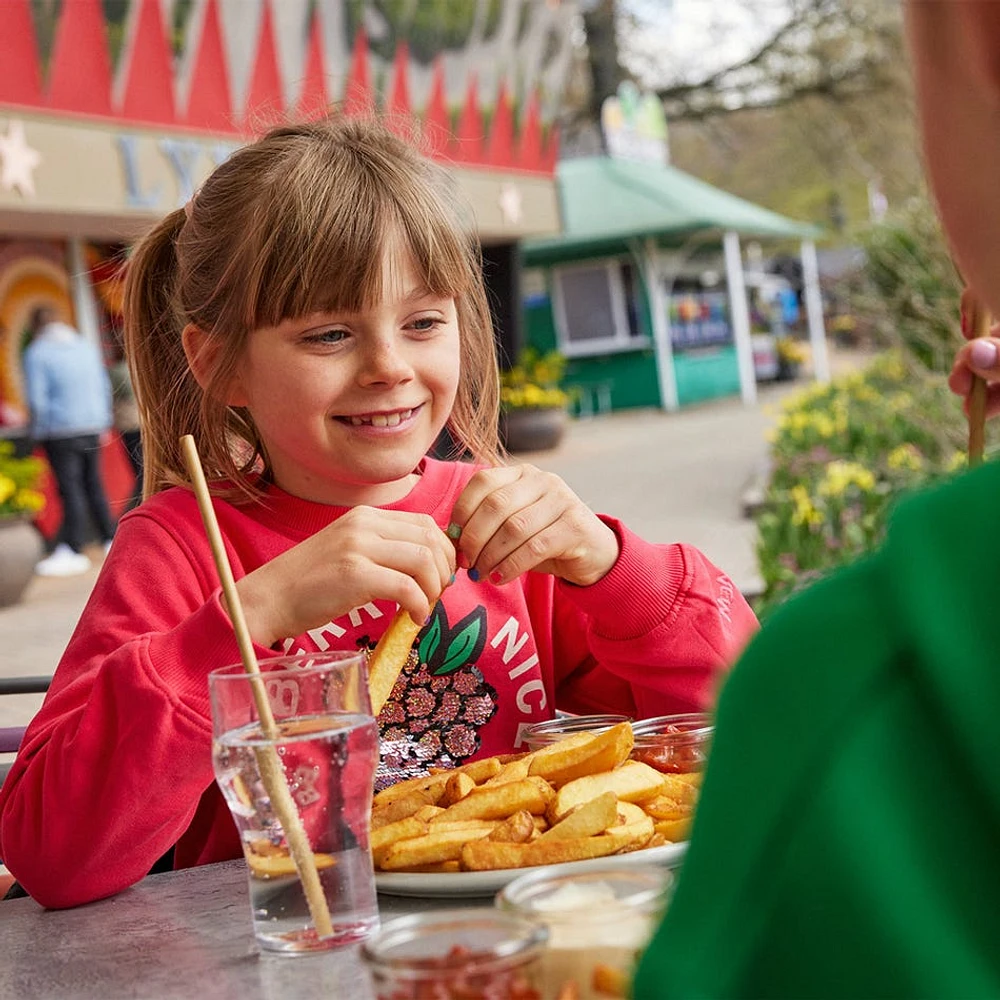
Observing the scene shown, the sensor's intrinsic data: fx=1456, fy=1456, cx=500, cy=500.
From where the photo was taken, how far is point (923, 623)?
1.45 ft

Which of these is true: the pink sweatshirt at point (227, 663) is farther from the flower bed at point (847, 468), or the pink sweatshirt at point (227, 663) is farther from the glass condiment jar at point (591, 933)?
the flower bed at point (847, 468)

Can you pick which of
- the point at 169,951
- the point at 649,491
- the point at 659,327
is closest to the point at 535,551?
the point at 169,951

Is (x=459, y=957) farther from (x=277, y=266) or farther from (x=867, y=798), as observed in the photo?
(x=277, y=266)

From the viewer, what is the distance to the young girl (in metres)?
1.55

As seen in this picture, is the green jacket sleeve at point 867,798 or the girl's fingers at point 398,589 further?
the girl's fingers at point 398,589

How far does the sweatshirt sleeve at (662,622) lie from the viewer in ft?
6.20

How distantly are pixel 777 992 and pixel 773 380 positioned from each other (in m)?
32.7

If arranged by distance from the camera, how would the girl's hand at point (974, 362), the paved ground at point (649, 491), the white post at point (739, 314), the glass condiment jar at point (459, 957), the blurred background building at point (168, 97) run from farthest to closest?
the white post at point (739, 314), the blurred background building at point (168, 97), the paved ground at point (649, 491), the girl's hand at point (974, 362), the glass condiment jar at point (459, 957)

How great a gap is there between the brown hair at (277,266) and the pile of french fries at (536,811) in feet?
2.40

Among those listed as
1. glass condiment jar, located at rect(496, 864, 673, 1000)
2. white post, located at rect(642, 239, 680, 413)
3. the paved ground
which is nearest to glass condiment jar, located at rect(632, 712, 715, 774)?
glass condiment jar, located at rect(496, 864, 673, 1000)

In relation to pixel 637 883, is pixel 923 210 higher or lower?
higher

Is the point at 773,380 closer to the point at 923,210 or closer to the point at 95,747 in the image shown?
the point at 923,210

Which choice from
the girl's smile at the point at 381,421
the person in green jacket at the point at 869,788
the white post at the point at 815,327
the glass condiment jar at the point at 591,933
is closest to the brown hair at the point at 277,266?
the girl's smile at the point at 381,421

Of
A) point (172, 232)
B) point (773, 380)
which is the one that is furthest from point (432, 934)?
point (773, 380)
